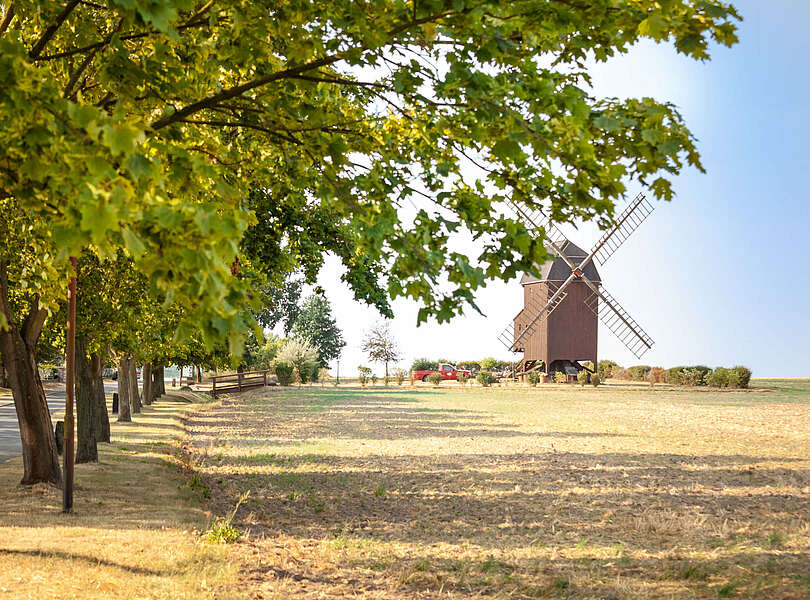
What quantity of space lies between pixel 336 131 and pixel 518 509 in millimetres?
7486

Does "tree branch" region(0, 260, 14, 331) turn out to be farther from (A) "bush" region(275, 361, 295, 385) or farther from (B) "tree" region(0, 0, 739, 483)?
(A) "bush" region(275, 361, 295, 385)

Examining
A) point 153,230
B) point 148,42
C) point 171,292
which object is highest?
point 148,42

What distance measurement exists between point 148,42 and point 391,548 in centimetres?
705

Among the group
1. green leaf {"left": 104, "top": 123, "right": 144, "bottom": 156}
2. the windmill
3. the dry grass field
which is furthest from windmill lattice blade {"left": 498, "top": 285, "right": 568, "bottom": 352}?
green leaf {"left": 104, "top": 123, "right": 144, "bottom": 156}

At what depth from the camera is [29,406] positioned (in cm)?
1236

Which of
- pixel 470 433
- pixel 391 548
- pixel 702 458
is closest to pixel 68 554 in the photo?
pixel 391 548

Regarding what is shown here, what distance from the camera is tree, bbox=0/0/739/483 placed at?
4.21 meters

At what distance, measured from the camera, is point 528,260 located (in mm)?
6660

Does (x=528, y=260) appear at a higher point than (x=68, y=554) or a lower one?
higher

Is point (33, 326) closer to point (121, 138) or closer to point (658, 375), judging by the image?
point (121, 138)

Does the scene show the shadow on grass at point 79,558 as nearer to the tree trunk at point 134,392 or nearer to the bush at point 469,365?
the tree trunk at point 134,392

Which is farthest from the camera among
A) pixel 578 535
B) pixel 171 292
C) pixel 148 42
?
pixel 578 535

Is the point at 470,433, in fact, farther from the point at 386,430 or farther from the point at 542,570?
the point at 542,570

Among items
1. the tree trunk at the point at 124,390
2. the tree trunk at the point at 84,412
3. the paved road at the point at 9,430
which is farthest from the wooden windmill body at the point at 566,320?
the tree trunk at the point at 84,412
